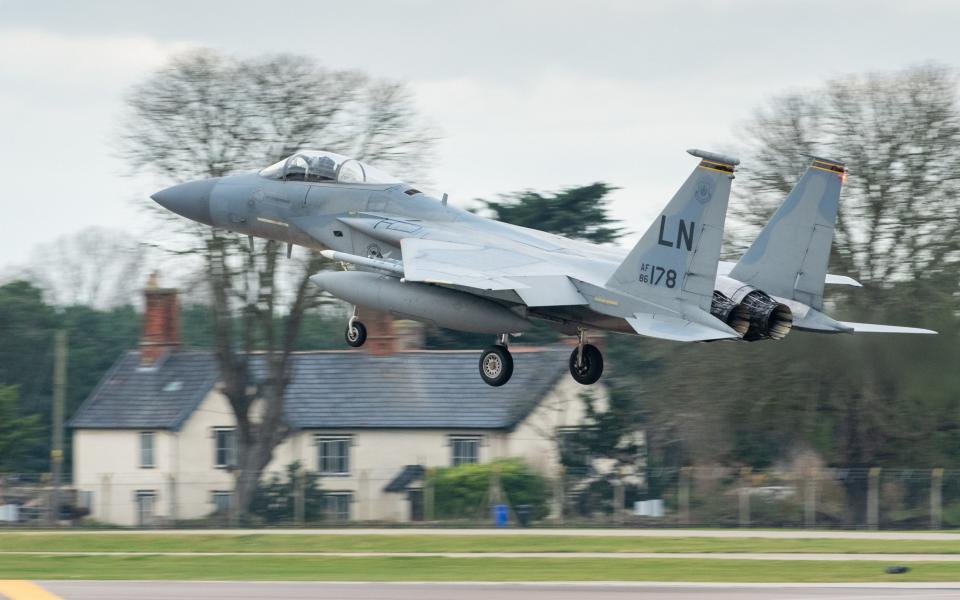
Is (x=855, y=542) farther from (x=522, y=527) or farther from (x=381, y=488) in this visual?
(x=381, y=488)

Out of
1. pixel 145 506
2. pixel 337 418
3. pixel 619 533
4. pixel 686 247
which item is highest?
pixel 686 247

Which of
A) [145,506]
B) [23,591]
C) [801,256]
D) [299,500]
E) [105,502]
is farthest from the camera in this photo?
[145,506]

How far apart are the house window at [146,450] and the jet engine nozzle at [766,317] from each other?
101 ft

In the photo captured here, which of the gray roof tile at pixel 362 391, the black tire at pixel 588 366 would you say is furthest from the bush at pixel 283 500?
the black tire at pixel 588 366

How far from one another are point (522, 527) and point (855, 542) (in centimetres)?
879

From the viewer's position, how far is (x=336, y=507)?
A: 40250mm

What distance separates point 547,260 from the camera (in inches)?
866

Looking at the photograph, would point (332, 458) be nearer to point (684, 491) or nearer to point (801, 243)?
point (684, 491)

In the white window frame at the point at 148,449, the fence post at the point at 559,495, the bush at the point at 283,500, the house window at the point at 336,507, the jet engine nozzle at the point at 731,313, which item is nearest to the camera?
the jet engine nozzle at the point at 731,313

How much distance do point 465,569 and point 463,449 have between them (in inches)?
905

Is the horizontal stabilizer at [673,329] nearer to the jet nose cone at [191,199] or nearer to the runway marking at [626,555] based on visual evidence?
the runway marking at [626,555]

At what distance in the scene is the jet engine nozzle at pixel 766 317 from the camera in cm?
2122

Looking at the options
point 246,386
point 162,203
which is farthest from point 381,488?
point 162,203

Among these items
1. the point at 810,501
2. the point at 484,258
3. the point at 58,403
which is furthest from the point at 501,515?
the point at 58,403
